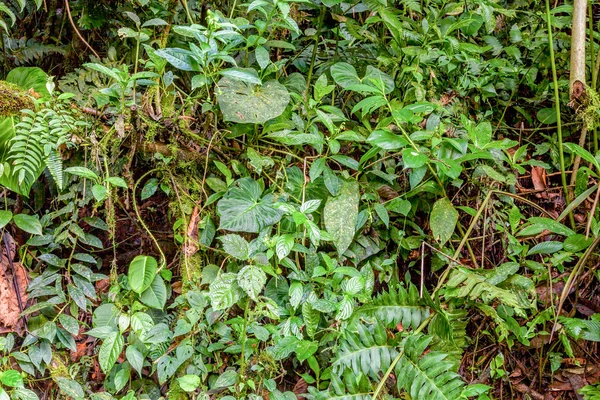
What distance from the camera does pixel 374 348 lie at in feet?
5.23

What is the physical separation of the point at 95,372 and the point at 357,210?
3.89 ft

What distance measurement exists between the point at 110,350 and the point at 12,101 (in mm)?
999

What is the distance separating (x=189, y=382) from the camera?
5.23 ft

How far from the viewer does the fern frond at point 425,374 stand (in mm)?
1470

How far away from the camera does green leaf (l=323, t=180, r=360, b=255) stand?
1804 mm

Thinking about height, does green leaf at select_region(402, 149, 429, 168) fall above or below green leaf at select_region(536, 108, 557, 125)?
above

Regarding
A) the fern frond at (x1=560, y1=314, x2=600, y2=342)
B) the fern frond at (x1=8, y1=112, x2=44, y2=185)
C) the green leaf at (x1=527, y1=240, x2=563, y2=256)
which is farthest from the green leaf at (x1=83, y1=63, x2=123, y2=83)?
the fern frond at (x1=560, y1=314, x2=600, y2=342)

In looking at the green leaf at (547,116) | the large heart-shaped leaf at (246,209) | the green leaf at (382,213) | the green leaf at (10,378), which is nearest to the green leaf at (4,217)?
the green leaf at (10,378)

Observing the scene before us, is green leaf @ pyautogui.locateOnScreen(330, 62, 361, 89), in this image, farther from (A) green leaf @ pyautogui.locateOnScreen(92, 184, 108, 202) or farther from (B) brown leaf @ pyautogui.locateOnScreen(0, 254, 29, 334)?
(B) brown leaf @ pyautogui.locateOnScreen(0, 254, 29, 334)

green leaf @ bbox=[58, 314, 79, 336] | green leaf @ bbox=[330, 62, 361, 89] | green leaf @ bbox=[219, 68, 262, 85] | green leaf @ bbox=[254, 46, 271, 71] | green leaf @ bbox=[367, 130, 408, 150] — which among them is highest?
green leaf @ bbox=[254, 46, 271, 71]

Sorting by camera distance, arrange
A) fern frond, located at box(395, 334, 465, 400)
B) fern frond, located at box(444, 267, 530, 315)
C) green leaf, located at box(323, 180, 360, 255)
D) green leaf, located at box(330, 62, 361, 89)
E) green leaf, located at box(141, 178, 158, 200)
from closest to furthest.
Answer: fern frond, located at box(395, 334, 465, 400) < fern frond, located at box(444, 267, 530, 315) < green leaf, located at box(323, 180, 360, 255) < green leaf, located at box(141, 178, 158, 200) < green leaf, located at box(330, 62, 361, 89)

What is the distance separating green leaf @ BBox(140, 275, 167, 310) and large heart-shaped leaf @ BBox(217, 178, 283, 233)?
0.35m

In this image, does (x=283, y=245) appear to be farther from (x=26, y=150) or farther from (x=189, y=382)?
(x=26, y=150)

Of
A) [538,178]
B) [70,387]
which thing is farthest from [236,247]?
[538,178]
